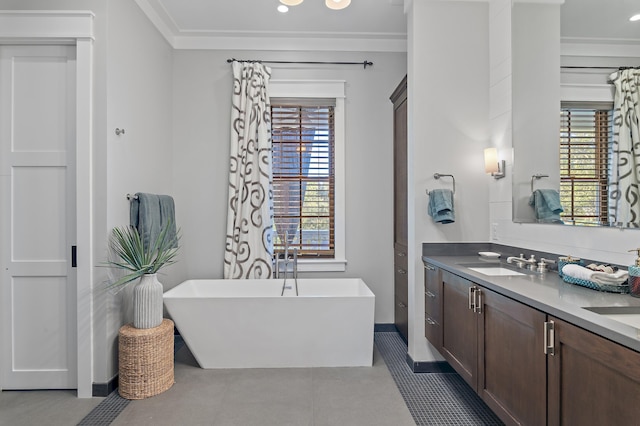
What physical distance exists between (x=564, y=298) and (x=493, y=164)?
132 centimetres

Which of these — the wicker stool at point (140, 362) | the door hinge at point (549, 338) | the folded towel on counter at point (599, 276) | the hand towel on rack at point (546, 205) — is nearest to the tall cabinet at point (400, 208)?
the hand towel on rack at point (546, 205)

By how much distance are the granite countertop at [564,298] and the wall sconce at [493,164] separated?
0.73m

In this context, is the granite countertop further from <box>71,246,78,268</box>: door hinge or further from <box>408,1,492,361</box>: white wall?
<box>71,246,78,268</box>: door hinge

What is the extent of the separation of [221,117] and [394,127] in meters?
1.78

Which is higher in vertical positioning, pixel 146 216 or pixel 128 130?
pixel 128 130

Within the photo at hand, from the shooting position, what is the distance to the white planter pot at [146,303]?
2.41 m

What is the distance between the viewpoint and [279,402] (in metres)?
2.29

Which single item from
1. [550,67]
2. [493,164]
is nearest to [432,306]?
[493,164]

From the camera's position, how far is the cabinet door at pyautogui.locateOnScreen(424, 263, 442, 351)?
244 cm

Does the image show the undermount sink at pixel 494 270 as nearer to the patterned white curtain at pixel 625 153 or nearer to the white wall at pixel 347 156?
the patterned white curtain at pixel 625 153

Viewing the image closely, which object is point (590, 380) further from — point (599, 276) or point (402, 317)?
point (402, 317)

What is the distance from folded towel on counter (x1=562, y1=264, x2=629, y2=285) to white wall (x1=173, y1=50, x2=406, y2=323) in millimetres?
2030

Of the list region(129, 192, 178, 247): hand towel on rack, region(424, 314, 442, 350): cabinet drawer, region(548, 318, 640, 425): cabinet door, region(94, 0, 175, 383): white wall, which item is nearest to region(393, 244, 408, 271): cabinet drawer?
region(424, 314, 442, 350): cabinet drawer

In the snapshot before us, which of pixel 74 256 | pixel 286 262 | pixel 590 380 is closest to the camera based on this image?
pixel 590 380
